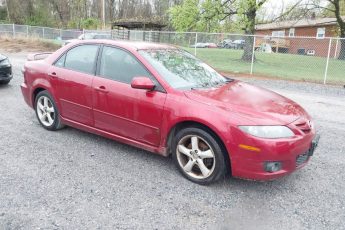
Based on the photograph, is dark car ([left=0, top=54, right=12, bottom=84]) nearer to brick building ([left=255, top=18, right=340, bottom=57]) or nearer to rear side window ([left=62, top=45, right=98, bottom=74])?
rear side window ([left=62, top=45, right=98, bottom=74])

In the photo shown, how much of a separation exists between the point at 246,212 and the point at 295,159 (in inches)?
30.7

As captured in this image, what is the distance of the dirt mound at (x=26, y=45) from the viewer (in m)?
23.8

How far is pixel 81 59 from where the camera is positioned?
191 inches

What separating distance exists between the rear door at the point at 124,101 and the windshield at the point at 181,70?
7.6 inches

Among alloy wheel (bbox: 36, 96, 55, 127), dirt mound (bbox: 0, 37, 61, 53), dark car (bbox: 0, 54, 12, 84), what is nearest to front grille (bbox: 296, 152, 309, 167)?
alloy wheel (bbox: 36, 96, 55, 127)

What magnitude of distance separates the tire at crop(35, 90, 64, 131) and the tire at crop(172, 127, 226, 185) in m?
2.31

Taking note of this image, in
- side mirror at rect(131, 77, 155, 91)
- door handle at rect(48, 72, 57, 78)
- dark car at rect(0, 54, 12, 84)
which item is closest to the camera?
side mirror at rect(131, 77, 155, 91)

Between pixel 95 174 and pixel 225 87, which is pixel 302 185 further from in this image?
pixel 95 174

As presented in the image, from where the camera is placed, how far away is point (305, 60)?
1745 centimetres

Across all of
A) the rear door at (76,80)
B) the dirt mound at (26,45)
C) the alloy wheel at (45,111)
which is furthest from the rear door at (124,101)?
the dirt mound at (26,45)

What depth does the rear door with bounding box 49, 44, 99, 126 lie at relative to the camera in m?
4.65

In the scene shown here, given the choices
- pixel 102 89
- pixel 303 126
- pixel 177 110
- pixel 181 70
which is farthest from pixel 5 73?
pixel 303 126

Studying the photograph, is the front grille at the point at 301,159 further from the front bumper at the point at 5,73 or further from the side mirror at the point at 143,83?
the front bumper at the point at 5,73

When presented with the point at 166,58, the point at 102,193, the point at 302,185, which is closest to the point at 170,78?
the point at 166,58
